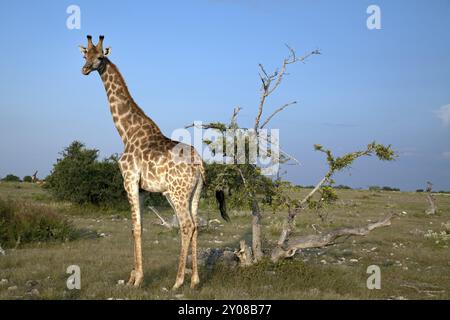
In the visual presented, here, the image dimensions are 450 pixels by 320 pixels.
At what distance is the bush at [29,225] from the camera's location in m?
12.5

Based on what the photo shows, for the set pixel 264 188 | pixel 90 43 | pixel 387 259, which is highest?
pixel 90 43

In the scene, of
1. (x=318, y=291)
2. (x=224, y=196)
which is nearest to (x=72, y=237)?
(x=224, y=196)

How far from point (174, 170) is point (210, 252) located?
2.95 m

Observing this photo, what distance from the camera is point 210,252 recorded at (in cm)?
1017

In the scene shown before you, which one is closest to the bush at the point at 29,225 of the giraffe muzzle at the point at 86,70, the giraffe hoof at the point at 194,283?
the giraffe muzzle at the point at 86,70

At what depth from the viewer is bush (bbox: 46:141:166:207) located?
23.2m

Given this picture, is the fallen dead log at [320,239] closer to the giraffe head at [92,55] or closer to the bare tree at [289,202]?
the bare tree at [289,202]

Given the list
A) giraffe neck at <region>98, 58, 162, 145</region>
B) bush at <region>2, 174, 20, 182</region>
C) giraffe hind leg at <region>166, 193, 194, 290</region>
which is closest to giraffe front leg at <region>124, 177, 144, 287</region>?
giraffe hind leg at <region>166, 193, 194, 290</region>

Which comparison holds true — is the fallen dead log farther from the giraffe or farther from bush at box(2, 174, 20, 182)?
bush at box(2, 174, 20, 182)

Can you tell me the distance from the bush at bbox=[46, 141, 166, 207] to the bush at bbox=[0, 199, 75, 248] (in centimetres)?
924

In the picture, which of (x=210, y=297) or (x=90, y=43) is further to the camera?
(x=90, y=43)

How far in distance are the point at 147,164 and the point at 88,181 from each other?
16324mm

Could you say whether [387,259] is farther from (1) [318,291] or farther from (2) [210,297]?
(2) [210,297]

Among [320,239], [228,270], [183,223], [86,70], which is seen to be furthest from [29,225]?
[320,239]
